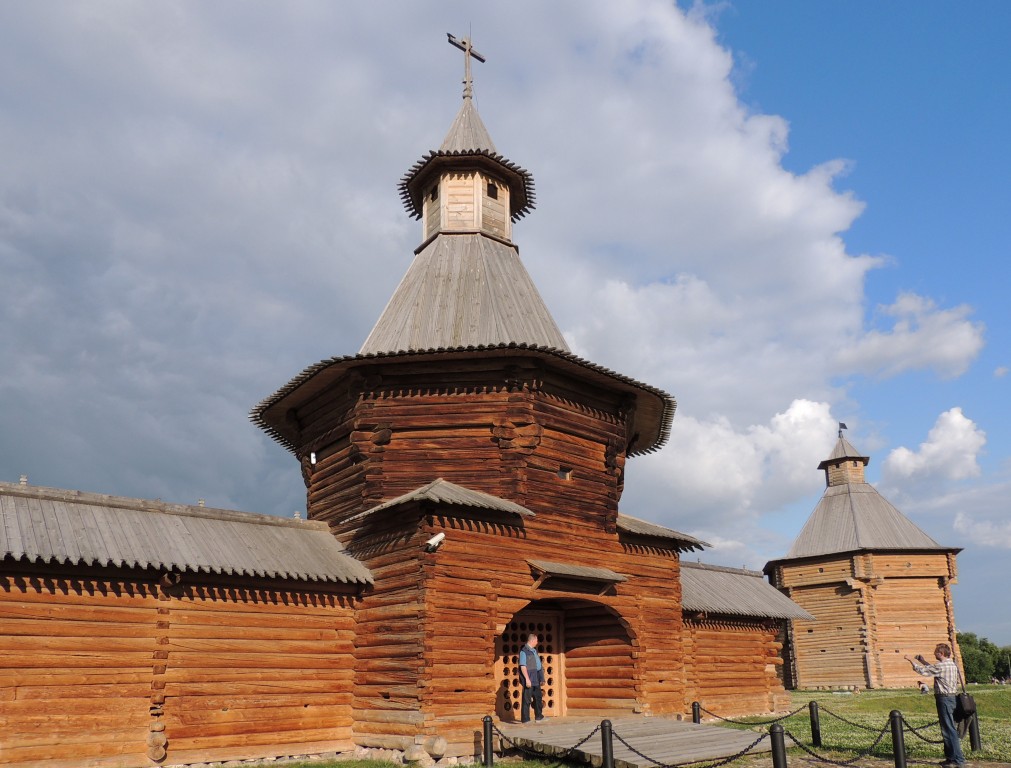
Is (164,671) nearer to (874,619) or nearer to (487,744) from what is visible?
(487,744)

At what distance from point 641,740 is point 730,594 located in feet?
46.1

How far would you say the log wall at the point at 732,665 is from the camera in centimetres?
2373

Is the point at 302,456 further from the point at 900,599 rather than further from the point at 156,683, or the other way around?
the point at 900,599

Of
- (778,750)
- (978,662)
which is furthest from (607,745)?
(978,662)

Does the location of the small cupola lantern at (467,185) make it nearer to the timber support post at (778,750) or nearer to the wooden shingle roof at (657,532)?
the wooden shingle roof at (657,532)

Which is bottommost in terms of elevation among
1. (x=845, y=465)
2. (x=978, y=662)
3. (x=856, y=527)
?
(x=978, y=662)

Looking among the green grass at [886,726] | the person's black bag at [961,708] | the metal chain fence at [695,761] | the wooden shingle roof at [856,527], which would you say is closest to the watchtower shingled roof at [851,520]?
the wooden shingle roof at [856,527]

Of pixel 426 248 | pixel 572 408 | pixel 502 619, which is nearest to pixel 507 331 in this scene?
pixel 572 408

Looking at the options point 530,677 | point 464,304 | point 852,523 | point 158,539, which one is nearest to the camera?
point 158,539

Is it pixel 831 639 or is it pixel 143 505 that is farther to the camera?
pixel 831 639

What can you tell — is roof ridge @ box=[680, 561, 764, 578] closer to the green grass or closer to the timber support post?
the green grass

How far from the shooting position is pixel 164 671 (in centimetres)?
1366

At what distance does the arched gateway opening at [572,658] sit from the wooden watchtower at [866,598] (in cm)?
2494

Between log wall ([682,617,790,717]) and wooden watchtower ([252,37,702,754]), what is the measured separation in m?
5.36
